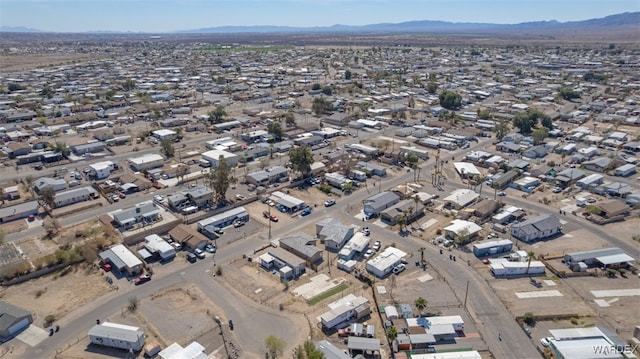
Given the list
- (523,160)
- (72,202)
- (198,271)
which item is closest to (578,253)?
(523,160)

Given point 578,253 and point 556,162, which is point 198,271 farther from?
point 556,162

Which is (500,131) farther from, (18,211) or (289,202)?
(18,211)

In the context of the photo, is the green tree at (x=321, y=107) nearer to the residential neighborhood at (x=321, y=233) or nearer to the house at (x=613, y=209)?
the residential neighborhood at (x=321, y=233)

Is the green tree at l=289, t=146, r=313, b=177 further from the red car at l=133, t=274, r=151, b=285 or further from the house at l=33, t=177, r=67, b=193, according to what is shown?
the house at l=33, t=177, r=67, b=193

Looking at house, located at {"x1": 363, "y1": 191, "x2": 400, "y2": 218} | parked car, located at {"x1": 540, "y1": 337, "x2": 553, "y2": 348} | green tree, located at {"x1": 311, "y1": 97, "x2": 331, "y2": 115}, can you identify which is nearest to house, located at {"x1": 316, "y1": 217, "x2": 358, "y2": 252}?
house, located at {"x1": 363, "y1": 191, "x2": 400, "y2": 218}

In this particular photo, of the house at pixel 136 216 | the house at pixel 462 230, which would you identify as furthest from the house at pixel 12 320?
the house at pixel 462 230

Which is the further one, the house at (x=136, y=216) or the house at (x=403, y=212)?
the house at (x=403, y=212)

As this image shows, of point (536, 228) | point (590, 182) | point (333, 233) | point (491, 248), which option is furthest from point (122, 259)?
point (590, 182)
